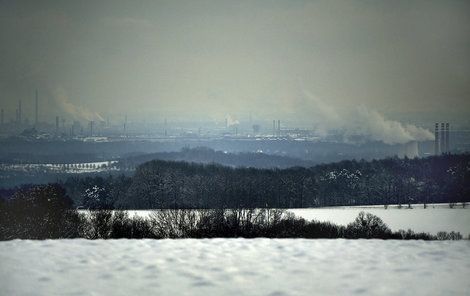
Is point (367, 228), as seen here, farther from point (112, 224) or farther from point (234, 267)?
point (234, 267)

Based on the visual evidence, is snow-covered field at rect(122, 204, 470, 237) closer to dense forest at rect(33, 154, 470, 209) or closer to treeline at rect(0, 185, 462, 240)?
treeline at rect(0, 185, 462, 240)

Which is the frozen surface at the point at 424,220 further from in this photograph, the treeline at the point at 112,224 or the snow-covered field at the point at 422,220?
the treeline at the point at 112,224

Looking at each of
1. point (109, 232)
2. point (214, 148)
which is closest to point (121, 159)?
point (214, 148)

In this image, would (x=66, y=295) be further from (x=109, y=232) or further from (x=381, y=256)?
(x=109, y=232)

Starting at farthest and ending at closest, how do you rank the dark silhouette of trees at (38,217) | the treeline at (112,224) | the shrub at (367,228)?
the shrub at (367,228) → the dark silhouette of trees at (38,217) → the treeline at (112,224)

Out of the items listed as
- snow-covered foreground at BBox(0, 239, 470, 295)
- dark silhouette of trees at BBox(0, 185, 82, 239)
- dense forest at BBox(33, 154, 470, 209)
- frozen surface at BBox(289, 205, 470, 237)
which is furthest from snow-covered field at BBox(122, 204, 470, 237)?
snow-covered foreground at BBox(0, 239, 470, 295)

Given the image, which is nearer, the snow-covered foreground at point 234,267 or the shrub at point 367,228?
the snow-covered foreground at point 234,267

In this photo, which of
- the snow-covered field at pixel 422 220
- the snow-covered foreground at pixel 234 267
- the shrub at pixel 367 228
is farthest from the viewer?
the snow-covered field at pixel 422 220

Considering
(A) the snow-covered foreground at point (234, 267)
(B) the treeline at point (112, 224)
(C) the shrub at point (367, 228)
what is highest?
(A) the snow-covered foreground at point (234, 267)

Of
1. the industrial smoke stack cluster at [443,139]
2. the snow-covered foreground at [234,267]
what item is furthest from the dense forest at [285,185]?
the snow-covered foreground at [234,267]
